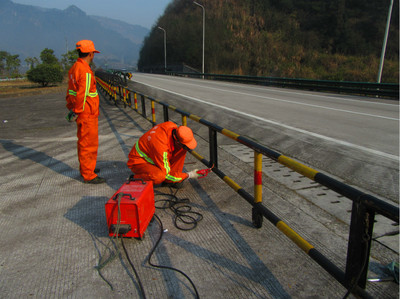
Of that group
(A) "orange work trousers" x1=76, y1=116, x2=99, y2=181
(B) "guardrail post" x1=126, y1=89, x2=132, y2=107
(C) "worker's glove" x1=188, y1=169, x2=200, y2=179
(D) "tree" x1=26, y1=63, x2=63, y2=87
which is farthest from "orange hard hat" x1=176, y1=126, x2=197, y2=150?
(D) "tree" x1=26, y1=63, x2=63, y2=87

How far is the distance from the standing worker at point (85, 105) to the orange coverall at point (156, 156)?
0.79m

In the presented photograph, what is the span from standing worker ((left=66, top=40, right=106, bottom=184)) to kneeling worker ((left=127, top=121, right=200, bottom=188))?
79 centimetres

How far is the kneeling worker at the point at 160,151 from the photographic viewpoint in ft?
12.8

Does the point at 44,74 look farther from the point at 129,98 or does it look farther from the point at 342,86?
the point at 342,86

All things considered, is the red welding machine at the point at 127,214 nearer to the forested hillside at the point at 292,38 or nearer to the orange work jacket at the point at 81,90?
the orange work jacket at the point at 81,90

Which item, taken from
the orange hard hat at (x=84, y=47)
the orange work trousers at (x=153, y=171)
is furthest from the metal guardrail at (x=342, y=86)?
the orange hard hat at (x=84, y=47)

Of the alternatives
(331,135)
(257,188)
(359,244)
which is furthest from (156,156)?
(331,135)

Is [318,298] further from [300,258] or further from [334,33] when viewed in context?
[334,33]

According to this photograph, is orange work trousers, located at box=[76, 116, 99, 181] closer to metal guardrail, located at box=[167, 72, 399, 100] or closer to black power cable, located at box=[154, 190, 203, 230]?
black power cable, located at box=[154, 190, 203, 230]

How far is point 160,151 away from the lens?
12.8 ft

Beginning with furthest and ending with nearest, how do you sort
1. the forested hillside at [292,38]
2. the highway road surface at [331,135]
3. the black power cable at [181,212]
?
the forested hillside at [292,38], the highway road surface at [331,135], the black power cable at [181,212]

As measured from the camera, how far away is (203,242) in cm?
313

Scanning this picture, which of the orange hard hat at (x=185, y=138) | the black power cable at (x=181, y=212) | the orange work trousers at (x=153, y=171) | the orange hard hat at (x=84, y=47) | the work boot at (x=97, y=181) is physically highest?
the orange hard hat at (x=84, y=47)

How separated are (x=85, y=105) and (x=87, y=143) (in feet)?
1.79
